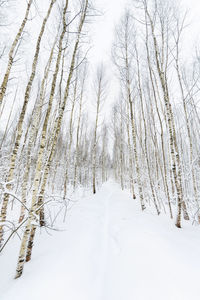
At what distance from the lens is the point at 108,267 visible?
2225mm

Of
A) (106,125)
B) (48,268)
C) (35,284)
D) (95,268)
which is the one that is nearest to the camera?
(35,284)

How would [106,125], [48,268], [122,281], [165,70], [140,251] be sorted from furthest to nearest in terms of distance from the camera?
[106,125] → [165,70] → [140,251] → [48,268] → [122,281]

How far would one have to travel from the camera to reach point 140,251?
244 cm

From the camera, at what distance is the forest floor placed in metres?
1.63

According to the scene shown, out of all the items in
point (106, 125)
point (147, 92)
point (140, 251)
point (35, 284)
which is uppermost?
point (106, 125)

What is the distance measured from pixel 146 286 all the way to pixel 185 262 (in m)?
0.78

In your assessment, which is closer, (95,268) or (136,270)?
(136,270)

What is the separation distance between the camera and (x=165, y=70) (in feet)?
15.9

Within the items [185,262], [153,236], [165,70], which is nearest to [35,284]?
[185,262]

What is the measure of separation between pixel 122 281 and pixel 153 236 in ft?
4.50

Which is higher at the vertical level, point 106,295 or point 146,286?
point 146,286

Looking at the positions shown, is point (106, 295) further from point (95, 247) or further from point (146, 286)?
point (95, 247)

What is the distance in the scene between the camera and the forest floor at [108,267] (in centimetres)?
163

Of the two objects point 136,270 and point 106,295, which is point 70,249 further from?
point 136,270
